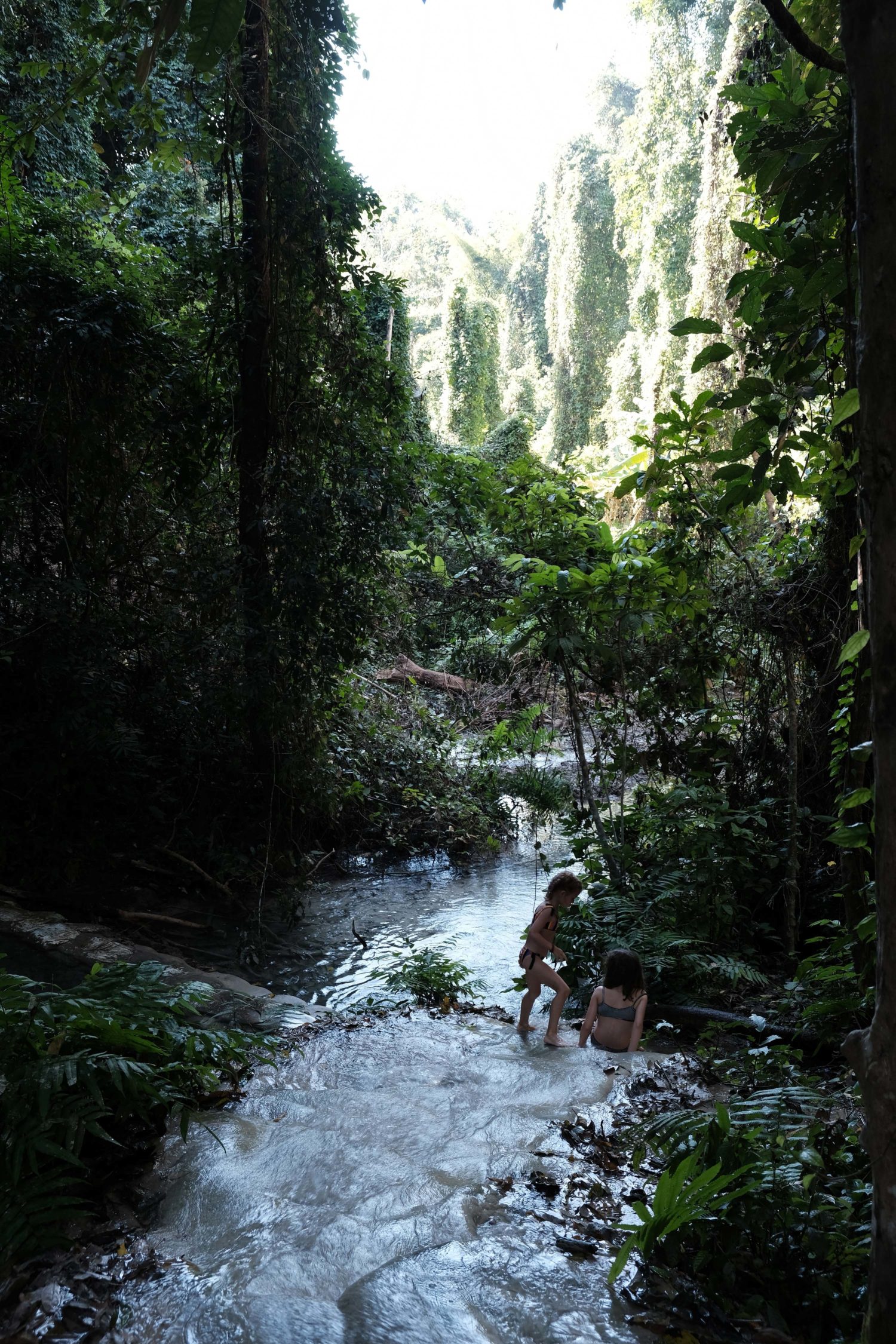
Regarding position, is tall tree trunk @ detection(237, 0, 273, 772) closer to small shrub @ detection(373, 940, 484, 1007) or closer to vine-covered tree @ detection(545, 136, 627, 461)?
small shrub @ detection(373, 940, 484, 1007)

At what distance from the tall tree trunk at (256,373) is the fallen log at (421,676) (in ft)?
21.1

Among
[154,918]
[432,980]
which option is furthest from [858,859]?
[154,918]

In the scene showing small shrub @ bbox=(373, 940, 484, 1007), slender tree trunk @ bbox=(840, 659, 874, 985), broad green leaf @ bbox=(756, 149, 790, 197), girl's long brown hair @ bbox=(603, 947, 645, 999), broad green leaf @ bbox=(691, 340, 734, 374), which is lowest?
small shrub @ bbox=(373, 940, 484, 1007)

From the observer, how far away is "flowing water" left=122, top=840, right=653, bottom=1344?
2.10m

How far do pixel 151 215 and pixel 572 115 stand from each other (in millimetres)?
33066

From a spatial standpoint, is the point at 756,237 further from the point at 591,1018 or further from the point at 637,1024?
the point at 591,1018

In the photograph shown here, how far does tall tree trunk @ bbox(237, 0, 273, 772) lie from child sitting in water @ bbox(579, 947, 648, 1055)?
3.54 metres

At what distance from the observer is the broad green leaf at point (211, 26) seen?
1.99m

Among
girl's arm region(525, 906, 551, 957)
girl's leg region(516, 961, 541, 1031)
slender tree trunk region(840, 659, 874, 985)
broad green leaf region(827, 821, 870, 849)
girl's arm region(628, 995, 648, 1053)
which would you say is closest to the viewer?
broad green leaf region(827, 821, 870, 849)

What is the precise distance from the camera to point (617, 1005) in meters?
5.03

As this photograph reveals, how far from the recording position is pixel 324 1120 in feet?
11.2

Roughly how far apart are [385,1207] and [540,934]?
303 centimetres

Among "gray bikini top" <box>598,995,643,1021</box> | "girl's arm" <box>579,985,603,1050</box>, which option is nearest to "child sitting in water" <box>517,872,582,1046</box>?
"girl's arm" <box>579,985,603,1050</box>

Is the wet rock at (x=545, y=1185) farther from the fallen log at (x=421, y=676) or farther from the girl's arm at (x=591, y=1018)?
the fallen log at (x=421, y=676)
